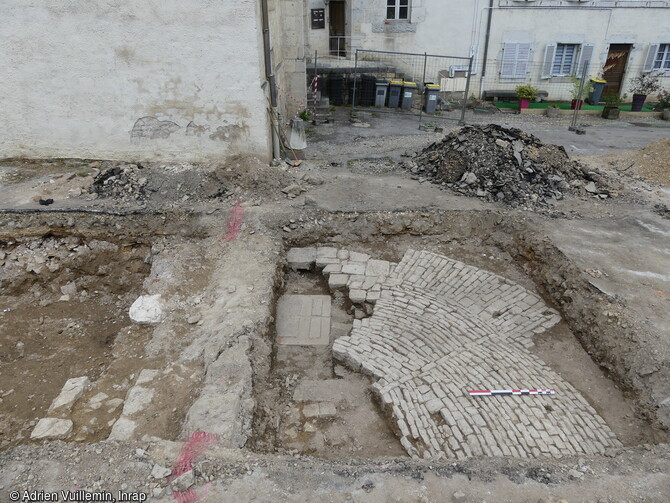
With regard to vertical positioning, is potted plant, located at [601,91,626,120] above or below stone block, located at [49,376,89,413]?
above

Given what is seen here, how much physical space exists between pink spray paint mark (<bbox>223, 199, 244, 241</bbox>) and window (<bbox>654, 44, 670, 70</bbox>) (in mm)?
18586

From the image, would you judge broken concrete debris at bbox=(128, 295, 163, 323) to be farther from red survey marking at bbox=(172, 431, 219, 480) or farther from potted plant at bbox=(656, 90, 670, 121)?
potted plant at bbox=(656, 90, 670, 121)

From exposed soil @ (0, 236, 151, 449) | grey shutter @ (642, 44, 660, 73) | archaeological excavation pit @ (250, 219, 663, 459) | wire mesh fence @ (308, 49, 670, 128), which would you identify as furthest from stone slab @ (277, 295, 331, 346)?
grey shutter @ (642, 44, 660, 73)

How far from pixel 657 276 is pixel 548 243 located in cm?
160

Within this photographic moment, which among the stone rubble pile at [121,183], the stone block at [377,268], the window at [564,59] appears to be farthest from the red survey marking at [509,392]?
the window at [564,59]

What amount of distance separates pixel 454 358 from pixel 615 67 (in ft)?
59.2

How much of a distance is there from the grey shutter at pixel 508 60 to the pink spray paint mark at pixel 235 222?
13960 mm

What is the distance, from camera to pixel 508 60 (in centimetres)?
1781

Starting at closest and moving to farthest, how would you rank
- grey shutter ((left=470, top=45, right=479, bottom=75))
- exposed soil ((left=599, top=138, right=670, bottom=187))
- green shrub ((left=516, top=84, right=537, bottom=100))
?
exposed soil ((left=599, top=138, right=670, bottom=187)) → green shrub ((left=516, top=84, right=537, bottom=100)) → grey shutter ((left=470, top=45, right=479, bottom=75))

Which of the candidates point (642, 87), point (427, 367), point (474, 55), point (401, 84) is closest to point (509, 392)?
point (427, 367)

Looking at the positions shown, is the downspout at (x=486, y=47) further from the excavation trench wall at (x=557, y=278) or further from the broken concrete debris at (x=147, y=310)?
the broken concrete debris at (x=147, y=310)

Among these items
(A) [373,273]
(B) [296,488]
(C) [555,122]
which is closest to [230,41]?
(A) [373,273]

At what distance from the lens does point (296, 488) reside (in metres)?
4.01

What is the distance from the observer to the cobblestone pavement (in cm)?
505
